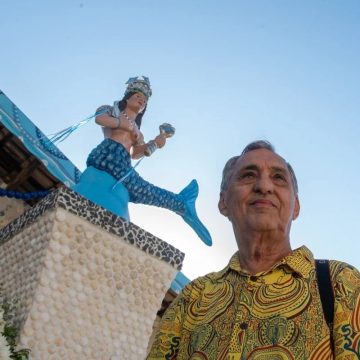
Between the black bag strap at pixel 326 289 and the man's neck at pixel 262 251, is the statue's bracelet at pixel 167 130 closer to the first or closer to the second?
the man's neck at pixel 262 251

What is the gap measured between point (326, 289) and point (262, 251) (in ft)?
0.85

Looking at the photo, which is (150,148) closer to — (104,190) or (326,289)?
(104,190)

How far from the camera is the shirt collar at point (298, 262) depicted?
5.09 ft

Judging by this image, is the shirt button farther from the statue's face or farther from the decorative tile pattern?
the statue's face

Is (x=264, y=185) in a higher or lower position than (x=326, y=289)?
higher

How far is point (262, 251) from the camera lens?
5.49 ft

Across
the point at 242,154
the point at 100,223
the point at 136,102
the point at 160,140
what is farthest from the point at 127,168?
the point at 242,154

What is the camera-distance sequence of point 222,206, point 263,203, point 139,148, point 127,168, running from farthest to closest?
point 139,148 → point 127,168 → point 222,206 → point 263,203

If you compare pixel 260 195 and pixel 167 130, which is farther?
pixel 167 130

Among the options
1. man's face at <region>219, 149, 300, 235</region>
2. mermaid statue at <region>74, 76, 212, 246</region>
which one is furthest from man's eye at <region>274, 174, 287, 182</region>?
mermaid statue at <region>74, 76, 212, 246</region>

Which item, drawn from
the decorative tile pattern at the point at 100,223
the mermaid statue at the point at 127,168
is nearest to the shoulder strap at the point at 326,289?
the decorative tile pattern at the point at 100,223

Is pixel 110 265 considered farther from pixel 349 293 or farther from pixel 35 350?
pixel 349 293

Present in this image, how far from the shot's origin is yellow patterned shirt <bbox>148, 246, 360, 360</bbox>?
1.37 metres

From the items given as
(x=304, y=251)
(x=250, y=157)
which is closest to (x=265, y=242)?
(x=304, y=251)
